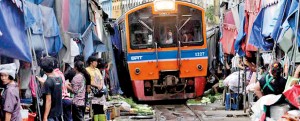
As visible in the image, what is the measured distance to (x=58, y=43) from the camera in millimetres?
9836

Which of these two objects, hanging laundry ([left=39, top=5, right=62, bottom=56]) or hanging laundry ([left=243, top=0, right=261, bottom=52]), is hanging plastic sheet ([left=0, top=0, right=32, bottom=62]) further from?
hanging laundry ([left=243, top=0, right=261, bottom=52])

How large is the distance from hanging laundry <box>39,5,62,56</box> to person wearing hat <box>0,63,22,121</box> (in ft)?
8.63

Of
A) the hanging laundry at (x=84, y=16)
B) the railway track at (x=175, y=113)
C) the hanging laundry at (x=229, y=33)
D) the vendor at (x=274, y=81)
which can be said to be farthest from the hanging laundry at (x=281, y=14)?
the hanging laundry at (x=229, y=33)

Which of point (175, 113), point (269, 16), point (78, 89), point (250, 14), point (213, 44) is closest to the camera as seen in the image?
point (78, 89)

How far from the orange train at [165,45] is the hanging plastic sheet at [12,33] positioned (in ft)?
31.2

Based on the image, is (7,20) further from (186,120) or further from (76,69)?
(186,120)

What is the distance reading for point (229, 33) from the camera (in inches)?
626

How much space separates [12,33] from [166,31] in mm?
10299

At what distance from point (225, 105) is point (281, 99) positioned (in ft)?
27.5

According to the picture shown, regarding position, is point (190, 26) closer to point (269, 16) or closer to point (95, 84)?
point (95, 84)

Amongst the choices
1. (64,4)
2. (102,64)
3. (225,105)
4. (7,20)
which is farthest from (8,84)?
(225,105)

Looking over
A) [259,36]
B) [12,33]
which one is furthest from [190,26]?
[12,33]

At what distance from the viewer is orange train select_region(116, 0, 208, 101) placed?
1686cm

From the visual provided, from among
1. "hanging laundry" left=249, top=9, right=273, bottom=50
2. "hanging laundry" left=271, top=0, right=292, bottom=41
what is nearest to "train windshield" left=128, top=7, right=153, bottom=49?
"hanging laundry" left=249, top=9, right=273, bottom=50
